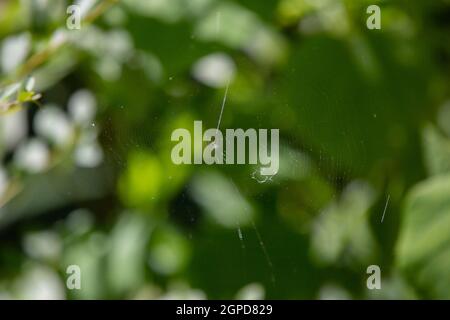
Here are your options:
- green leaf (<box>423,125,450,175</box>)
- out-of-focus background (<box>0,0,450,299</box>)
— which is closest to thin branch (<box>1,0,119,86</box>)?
out-of-focus background (<box>0,0,450,299</box>)

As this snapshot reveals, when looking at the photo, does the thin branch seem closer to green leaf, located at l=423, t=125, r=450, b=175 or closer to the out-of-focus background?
the out-of-focus background

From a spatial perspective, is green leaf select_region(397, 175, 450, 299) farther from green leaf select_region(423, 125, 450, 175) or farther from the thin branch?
the thin branch

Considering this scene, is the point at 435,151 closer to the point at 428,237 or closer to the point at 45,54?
the point at 428,237

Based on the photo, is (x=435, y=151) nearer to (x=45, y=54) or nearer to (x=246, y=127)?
(x=246, y=127)

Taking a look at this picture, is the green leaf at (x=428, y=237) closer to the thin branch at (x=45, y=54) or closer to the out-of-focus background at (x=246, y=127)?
the out-of-focus background at (x=246, y=127)

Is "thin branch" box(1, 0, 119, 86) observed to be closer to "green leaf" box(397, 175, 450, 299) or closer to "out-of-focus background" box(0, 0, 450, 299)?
"out-of-focus background" box(0, 0, 450, 299)

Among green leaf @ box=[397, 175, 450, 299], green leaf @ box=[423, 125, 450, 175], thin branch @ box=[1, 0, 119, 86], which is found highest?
thin branch @ box=[1, 0, 119, 86]

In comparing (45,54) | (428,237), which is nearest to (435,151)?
(428,237)

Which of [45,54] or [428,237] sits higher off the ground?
[45,54]

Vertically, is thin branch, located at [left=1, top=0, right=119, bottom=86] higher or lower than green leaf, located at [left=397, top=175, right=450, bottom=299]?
higher
